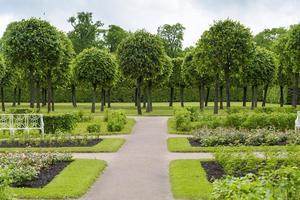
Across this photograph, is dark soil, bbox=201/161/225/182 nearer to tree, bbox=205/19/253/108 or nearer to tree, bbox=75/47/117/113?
tree, bbox=205/19/253/108

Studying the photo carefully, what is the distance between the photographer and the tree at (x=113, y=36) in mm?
76688

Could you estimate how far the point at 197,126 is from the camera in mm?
22422

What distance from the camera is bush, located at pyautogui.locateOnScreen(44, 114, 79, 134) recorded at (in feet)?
70.0

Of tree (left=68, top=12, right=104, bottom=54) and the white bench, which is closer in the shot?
the white bench

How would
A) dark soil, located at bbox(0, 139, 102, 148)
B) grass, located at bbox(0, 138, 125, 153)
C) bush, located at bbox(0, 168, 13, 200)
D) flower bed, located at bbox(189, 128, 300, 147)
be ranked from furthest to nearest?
dark soil, located at bbox(0, 139, 102, 148) < flower bed, located at bbox(189, 128, 300, 147) < grass, located at bbox(0, 138, 125, 153) < bush, located at bbox(0, 168, 13, 200)

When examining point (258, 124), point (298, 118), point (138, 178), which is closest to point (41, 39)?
point (258, 124)

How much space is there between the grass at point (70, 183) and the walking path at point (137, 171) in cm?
22

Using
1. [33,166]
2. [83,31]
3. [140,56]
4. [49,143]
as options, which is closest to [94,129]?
[49,143]

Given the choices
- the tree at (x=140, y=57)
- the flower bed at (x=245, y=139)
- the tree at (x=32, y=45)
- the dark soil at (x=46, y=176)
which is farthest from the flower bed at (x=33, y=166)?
the tree at (x=140, y=57)

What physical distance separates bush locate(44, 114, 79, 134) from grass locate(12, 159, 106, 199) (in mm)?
7868

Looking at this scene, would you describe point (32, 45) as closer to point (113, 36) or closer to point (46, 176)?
point (46, 176)

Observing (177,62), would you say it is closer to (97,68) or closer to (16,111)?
(97,68)

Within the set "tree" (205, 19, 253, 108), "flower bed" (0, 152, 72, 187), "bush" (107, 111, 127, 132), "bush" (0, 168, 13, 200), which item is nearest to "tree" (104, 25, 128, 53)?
"tree" (205, 19, 253, 108)

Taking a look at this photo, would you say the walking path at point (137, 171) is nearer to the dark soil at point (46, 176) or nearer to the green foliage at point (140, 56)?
the dark soil at point (46, 176)
